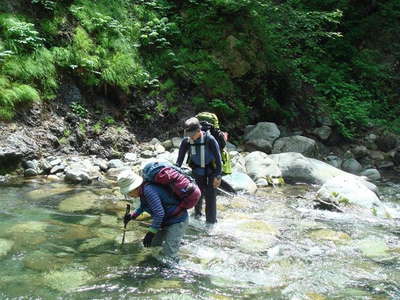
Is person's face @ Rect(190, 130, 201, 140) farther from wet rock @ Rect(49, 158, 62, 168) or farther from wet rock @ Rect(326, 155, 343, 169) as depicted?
wet rock @ Rect(326, 155, 343, 169)

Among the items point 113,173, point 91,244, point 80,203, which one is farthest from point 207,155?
point 113,173

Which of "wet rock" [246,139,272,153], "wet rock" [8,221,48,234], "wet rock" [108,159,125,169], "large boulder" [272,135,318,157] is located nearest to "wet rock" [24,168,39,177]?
"wet rock" [108,159,125,169]

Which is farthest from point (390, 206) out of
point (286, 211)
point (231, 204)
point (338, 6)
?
point (338, 6)

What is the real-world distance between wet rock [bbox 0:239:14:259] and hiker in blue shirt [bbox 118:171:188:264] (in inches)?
67.9

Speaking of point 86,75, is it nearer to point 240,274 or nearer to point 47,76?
point 47,76

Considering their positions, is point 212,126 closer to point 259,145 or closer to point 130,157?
point 130,157

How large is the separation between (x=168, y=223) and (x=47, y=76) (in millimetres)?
8396

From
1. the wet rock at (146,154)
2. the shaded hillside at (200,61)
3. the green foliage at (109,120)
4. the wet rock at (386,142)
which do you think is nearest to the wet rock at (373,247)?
the wet rock at (146,154)

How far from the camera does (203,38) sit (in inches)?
664

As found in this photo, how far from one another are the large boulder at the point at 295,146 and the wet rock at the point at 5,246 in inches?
407

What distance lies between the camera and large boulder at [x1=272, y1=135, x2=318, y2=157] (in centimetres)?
1519

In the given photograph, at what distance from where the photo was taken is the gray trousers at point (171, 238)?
573cm

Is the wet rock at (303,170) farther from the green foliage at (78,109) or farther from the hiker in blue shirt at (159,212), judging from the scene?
the hiker in blue shirt at (159,212)

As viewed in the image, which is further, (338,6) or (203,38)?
(338,6)
